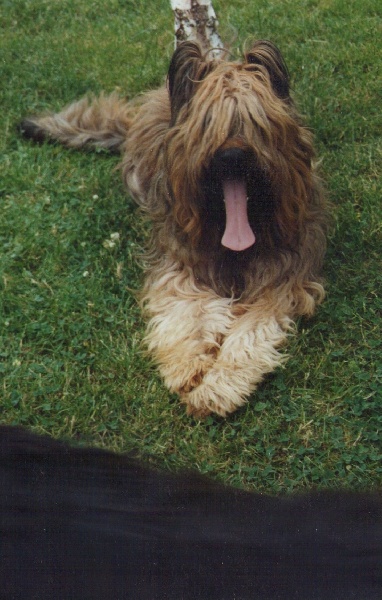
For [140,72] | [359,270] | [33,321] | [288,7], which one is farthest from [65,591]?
[288,7]

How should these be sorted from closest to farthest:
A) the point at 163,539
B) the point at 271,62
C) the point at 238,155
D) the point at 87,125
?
the point at 163,539
the point at 238,155
the point at 271,62
the point at 87,125

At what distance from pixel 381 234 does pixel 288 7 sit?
2.46 meters

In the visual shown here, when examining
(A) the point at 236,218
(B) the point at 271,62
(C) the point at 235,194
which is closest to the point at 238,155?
(C) the point at 235,194

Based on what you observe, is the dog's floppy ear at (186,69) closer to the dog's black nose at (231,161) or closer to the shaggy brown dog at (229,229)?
the shaggy brown dog at (229,229)

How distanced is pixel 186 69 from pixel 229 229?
69 centimetres

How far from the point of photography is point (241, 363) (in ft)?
12.1

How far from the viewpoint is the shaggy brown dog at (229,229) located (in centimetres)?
351

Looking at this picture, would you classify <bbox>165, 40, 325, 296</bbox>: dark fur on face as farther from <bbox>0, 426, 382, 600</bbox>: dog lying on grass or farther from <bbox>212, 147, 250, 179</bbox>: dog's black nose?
<bbox>0, 426, 382, 600</bbox>: dog lying on grass

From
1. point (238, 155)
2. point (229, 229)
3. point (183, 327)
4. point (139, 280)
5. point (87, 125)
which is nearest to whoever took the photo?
point (238, 155)

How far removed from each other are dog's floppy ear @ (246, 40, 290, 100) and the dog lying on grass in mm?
2263

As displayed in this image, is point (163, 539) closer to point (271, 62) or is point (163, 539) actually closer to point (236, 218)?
point (236, 218)

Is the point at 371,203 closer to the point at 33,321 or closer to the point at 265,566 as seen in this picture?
the point at 33,321

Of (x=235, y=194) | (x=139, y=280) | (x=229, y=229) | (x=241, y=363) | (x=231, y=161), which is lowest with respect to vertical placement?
(x=139, y=280)

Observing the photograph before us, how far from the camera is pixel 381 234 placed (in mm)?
4305
